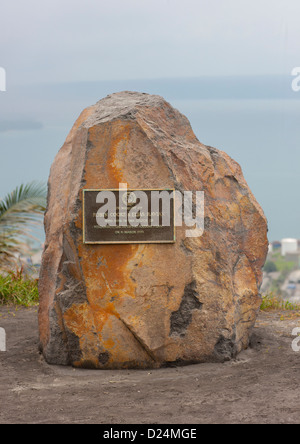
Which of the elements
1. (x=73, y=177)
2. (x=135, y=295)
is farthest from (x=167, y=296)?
(x=73, y=177)

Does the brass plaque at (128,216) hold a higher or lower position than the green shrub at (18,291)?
higher

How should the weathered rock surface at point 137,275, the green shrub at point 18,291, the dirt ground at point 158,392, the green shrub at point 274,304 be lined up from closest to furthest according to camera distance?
the dirt ground at point 158,392 → the weathered rock surface at point 137,275 → the green shrub at point 274,304 → the green shrub at point 18,291

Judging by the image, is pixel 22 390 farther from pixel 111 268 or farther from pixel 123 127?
pixel 123 127

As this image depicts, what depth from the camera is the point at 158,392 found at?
582 cm

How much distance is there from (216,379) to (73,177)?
269 centimetres

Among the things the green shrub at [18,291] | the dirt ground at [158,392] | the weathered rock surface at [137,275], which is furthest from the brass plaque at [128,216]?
the green shrub at [18,291]

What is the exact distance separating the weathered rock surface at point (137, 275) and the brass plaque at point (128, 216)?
0.25 ft

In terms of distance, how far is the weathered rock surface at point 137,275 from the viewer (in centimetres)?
645

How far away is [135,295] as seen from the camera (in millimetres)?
6430

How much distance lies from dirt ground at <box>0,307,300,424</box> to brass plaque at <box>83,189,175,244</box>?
1456 millimetres

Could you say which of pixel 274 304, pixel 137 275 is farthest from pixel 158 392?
pixel 274 304

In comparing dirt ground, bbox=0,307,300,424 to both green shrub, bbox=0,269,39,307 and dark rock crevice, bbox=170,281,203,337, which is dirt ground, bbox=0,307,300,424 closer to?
dark rock crevice, bbox=170,281,203,337

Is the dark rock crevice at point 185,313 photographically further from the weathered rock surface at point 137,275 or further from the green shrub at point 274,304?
the green shrub at point 274,304

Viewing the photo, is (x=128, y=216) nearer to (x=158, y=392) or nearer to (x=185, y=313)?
(x=185, y=313)
